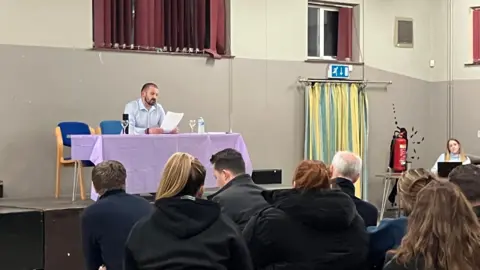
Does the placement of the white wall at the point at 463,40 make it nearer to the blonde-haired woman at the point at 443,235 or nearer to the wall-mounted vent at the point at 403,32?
the wall-mounted vent at the point at 403,32

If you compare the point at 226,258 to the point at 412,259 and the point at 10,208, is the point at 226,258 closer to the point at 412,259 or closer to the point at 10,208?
the point at 412,259

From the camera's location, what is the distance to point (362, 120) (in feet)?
33.7

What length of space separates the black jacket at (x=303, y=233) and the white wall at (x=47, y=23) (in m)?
5.45

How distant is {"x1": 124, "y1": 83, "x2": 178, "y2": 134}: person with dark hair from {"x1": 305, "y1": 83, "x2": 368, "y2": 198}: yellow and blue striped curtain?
324 cm

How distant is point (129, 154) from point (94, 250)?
313 centimetres

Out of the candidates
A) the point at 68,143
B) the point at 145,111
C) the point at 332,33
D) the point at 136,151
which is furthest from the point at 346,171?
the point at 332,33

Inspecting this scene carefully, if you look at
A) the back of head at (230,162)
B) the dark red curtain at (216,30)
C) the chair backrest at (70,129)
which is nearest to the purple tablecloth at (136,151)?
the chair backrest at (70,129)

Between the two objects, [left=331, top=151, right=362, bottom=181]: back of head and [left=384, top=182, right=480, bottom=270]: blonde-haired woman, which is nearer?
[left=384, top=182, right=480, bottom=270]: blonde-haired woman

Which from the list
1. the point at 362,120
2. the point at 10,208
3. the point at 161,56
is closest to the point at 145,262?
the point at 10,208

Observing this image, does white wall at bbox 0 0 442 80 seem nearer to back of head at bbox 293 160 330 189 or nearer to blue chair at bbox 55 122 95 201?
blue chair at bbox 55 122 95 201

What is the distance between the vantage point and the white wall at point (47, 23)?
7.39m

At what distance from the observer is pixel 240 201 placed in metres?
3.32

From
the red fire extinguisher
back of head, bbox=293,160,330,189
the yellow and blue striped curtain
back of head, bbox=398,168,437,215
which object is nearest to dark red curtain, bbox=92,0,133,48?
the yellow and blue striped curtain

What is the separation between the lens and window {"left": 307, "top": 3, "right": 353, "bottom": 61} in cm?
1027
